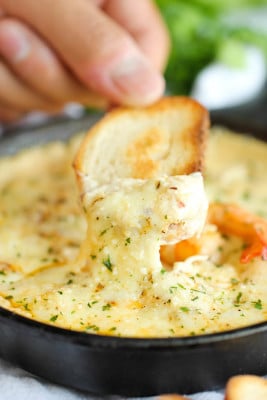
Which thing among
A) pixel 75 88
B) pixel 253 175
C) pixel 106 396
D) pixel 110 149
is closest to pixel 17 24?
pixel 75 88

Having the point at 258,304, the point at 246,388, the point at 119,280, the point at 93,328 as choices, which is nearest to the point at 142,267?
the point at 119,280

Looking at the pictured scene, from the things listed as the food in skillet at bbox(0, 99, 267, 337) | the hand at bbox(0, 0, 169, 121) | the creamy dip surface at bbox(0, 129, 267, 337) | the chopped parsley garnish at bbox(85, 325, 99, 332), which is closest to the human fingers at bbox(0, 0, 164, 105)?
the hand at bbox(0, 0, 169, 121)

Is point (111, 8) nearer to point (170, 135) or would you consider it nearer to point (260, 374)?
point (170, 135)

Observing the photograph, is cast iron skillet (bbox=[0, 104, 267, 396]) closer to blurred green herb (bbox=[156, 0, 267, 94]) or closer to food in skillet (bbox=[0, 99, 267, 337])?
food in skillet (bbox=[0, 99, 267, 337])

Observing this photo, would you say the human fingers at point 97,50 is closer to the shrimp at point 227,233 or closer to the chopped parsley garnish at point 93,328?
Answer: the shrimp at point 227,233

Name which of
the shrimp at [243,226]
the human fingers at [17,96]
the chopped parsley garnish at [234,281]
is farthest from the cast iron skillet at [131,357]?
the human fingers at [17,96]
